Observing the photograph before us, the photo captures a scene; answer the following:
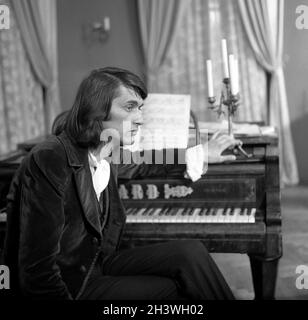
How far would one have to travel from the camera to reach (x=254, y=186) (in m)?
2.33

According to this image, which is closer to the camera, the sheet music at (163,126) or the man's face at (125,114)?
the man's face at (125,114)

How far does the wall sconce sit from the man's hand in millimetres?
3078

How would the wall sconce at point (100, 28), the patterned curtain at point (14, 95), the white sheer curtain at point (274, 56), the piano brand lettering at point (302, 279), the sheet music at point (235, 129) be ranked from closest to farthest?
the piano brand lettering at point (302, 279) → the sheet music at point (235, 129) → the patterned curtain at point (14, 95) → the white sheer curtain at point (274, 56) → the wall sconce at point (100, 28)

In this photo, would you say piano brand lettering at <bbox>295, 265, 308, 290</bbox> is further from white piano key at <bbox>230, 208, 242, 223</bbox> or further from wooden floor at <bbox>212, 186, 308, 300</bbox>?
white piano key at <bbox>230, 208, 242, 223</bbox>

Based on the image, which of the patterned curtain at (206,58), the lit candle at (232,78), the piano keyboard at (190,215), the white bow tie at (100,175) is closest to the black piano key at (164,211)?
the piano keyboard at (190,215)

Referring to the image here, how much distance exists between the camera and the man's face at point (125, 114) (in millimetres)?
1753

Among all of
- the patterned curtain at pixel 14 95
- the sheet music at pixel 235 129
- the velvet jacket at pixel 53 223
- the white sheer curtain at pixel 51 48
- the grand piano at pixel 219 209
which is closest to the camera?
the velvet jacket at pixel 53 223

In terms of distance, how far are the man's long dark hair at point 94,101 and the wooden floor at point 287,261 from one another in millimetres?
1445

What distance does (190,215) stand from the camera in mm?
2312

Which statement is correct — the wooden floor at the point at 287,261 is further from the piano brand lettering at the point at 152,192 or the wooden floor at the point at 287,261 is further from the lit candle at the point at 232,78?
the lit candle at the point at 232,78

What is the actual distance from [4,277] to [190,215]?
81 centimetres
